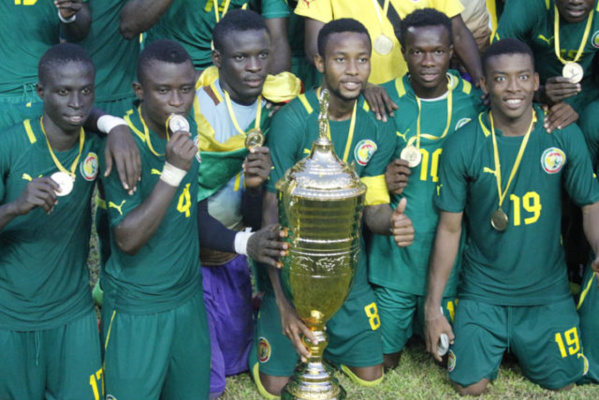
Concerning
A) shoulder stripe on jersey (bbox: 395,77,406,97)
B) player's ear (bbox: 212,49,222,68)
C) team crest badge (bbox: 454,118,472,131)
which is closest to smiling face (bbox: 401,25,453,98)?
shoulder stripe on jersey (bbox: 395,77,406,97)

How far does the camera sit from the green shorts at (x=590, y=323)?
220 inches

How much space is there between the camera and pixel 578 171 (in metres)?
5.42

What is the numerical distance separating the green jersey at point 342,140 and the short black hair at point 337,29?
282 millimetres

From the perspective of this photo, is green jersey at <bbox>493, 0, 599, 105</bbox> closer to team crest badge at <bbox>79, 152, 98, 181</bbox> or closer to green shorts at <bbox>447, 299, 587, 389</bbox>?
green shorts at <bbox>447, 299, 587, 389</bbox>

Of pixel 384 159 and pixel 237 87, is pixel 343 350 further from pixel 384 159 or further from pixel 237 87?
pixel 237 87

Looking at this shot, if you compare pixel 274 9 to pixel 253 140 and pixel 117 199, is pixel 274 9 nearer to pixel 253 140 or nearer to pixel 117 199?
pixel 253 140

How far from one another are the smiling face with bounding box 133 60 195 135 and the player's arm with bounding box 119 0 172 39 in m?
0.77

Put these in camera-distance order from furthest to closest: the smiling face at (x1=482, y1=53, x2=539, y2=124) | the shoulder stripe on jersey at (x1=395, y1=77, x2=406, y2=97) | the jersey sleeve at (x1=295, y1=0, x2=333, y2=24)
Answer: the jersey sleeve at (x1=295, y1=0, x2=333, y2=24) < the shoulder stripe on jersey at (x1=395, y1=77, x2=406, y2=97) < the smiling face at (x1=482, y1=53, x2=539, y2=124)

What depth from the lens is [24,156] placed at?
180 inches

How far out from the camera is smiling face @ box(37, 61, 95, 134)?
14.8ft

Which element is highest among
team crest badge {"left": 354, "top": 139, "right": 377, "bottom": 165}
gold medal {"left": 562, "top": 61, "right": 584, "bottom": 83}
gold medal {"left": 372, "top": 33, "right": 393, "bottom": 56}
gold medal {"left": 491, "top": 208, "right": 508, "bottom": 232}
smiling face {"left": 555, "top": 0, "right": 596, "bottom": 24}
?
smiling face {"left": 555, "top": 0, "right": 596, "bottom": 24}

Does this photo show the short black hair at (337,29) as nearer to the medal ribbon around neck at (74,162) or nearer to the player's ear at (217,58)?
the player's ear at (217,58)

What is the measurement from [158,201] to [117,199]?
0.28 meters

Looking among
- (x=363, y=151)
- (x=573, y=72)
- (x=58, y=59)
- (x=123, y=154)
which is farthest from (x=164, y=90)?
(x=573, y=72)
